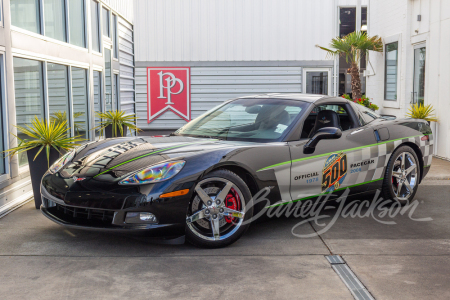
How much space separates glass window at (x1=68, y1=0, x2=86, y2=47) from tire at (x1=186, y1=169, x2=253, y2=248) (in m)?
5.60

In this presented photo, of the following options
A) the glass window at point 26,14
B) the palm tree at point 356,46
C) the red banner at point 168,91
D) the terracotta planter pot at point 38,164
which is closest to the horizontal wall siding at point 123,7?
the red banner at point 168,91

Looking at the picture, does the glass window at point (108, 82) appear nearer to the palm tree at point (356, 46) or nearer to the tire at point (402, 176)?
the palm tree at point (356, 46)

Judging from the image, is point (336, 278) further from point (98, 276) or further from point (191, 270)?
point (98, 276)

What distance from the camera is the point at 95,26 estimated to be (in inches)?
429

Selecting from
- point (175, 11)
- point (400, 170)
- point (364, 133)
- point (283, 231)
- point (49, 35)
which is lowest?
point (283, 231)

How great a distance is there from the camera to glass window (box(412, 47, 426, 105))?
37.1ft

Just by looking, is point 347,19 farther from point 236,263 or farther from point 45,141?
point 236,263

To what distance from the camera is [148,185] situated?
4.13 meters

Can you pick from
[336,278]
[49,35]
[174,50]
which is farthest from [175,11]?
[336,278]

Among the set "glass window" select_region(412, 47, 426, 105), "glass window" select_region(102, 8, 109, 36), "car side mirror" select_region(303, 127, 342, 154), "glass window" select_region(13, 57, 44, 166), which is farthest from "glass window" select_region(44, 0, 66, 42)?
"glass window" select_region(412, 47, 426, 105)

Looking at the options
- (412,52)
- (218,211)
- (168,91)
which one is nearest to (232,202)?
(218,211)

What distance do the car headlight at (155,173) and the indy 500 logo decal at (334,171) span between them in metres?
1.62

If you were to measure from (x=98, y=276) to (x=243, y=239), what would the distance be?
1.45 m

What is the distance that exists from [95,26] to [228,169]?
7.38 m
